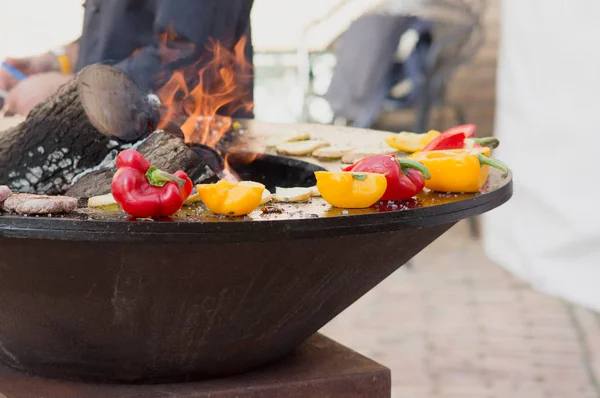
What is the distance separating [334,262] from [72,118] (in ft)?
2.06

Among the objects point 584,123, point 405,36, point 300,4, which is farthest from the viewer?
point 300,4

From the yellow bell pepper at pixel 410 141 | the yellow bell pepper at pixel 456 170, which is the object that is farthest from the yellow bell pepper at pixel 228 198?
the yellow bell pepper at pixel 410 141

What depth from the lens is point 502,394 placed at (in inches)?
116

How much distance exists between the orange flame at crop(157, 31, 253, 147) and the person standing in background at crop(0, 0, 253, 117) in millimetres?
76

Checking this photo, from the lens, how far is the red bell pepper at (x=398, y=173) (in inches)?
60.7

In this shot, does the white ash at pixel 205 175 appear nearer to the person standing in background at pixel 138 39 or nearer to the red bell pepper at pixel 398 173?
the red bell pepper at pixel 398 173

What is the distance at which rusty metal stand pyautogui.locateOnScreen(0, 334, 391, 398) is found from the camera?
1688 millimetres

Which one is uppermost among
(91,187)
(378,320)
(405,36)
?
(91,187)

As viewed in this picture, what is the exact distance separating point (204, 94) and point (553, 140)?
2130 millimetres

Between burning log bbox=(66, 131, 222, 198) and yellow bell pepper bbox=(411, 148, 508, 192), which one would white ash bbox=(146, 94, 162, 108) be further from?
yellow bell pepper bbox=(411, 148, 508, 192)

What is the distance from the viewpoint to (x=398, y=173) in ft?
5.07

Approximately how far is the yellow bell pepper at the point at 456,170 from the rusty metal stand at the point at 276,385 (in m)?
0.42

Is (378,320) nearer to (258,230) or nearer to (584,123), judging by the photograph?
(584,123)

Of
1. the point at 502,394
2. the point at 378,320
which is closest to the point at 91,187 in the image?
the point at 502,394
